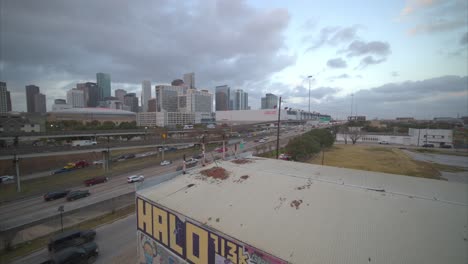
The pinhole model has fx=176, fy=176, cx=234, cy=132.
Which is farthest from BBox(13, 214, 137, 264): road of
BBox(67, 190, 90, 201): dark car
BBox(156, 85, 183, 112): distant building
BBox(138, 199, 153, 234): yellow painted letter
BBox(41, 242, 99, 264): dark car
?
BBox(156, 85, 183, 112): distant building

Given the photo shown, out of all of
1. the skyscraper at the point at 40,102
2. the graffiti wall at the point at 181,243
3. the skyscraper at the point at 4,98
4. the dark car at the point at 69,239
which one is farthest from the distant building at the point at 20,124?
the skyscraper at the point at 40,102

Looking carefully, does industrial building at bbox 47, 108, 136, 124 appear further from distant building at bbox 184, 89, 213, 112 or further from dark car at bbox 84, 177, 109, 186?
dark car at bbox 84, 177, 109, 186

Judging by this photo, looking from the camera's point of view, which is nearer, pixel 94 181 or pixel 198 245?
pixel 198 245

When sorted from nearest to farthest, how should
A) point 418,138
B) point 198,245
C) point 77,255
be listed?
1. point 198,245
2. point 77,255
3. point 418,138

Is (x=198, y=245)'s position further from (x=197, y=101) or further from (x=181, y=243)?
(x=197, y=101)

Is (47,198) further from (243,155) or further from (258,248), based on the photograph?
(258,248)

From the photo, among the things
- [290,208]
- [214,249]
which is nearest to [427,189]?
[290,208]

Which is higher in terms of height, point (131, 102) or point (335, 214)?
point (131, 102)

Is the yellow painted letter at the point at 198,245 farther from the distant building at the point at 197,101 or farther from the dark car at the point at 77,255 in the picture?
the distant building at the point at 197,101

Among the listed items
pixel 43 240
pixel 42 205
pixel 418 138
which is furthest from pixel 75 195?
pixel 418 138
